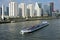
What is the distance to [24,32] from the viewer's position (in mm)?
29844

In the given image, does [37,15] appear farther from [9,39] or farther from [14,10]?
[9,39]

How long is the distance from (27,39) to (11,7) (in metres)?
88.7

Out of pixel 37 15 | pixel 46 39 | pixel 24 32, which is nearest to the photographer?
pixel 46 39

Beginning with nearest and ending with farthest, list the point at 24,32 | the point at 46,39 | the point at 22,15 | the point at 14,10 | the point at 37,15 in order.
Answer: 1. the point at 46,39
2. the point at 24,32
3. the point at 14,10
4. the point at 22,15
5. the point at 37,15

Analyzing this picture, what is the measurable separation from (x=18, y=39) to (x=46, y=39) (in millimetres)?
3078

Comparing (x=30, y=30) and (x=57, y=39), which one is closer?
(x=57, y=39)

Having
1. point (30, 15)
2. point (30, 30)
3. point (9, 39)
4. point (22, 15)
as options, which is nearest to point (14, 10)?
point (22, 15)

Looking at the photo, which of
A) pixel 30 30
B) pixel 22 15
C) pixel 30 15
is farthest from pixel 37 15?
pixel 30 30

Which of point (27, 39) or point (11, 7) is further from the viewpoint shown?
point (11, 7)

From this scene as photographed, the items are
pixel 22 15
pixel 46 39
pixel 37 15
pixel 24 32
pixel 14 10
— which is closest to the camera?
pixel 46 39

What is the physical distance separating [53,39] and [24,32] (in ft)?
23.4

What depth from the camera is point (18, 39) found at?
23.7 m

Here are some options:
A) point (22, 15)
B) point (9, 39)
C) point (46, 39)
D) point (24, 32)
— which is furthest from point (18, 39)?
point (22, 15)

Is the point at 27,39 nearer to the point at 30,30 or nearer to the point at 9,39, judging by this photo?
the point at 9,39
